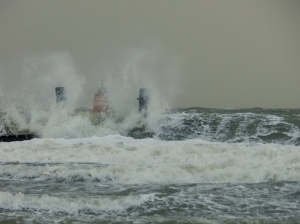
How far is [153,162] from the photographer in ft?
30.7

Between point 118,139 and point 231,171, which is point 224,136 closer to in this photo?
point 118,139

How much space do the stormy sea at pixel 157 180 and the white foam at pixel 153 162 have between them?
17 mm

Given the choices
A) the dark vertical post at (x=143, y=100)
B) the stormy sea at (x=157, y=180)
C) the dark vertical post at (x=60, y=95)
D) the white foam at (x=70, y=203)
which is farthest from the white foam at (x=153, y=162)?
the dark vertical post at (x=60, y=95)

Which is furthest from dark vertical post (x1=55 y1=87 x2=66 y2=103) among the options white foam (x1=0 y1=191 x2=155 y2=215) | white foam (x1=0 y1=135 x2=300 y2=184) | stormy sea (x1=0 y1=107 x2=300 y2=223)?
white foam (x1=0 y1=191 x2=155 y2=215)

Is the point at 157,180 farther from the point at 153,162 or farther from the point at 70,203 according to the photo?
the point at 70,203

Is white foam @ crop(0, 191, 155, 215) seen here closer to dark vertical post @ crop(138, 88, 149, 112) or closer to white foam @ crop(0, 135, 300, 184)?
white foam @ crop(0, 135, 300, 184)

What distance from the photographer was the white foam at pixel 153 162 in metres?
7.82

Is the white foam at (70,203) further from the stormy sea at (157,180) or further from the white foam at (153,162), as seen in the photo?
the white foam at (153,162)

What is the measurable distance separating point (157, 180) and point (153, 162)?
1.67m

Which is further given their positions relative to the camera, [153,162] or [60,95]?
[60,95]

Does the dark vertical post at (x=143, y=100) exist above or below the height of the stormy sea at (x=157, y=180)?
above

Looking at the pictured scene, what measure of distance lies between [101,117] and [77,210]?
993 centimetres

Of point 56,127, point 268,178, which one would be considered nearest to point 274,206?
point 268,178

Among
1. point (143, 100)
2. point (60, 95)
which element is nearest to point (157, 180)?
point (143, 100)
